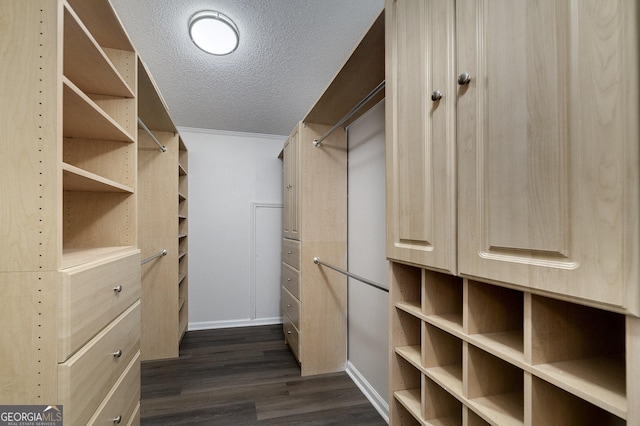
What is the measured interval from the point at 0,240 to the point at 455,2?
1476 millimetres

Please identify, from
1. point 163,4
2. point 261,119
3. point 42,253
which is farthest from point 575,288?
point 261,119

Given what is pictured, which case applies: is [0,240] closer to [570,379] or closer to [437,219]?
[437,219]

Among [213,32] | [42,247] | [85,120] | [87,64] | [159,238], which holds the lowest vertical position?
[159,238]

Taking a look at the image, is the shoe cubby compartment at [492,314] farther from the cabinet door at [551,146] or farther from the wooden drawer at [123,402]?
the wooden drawer at [123,402]

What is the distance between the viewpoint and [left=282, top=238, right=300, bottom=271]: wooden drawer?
8.36 ft

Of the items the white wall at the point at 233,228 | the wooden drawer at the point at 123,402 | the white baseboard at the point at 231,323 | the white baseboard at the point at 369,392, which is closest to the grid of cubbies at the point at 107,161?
the wooden drawer at the point at 123,402

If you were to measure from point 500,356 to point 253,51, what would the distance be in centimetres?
208

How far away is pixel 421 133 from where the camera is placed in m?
0.96

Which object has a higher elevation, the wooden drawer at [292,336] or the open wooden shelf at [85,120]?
the open wooden shelf at [85,120]

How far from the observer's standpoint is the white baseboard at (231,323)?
352cm

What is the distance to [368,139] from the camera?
2.22 metres

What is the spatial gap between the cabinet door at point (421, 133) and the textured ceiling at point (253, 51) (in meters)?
0.64

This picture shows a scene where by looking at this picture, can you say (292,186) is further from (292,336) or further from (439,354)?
(439,354)

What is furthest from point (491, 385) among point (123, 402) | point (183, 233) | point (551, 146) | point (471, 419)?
point (183, 233)
